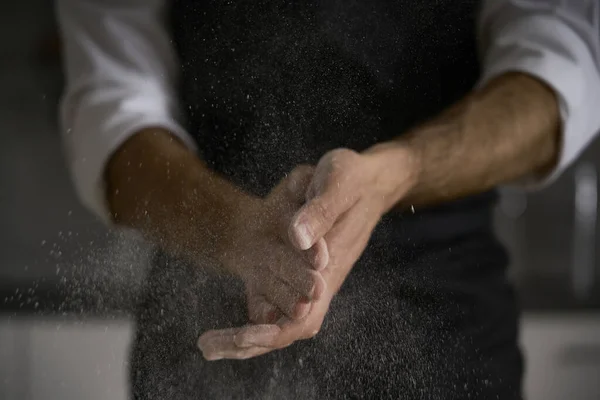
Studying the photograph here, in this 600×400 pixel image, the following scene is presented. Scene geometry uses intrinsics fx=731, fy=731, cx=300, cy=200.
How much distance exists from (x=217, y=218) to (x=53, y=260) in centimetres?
7

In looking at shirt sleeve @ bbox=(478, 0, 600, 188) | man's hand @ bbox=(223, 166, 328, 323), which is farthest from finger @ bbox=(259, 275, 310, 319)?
shirt sleeve @ bbox=(478, 0, 600, 188)

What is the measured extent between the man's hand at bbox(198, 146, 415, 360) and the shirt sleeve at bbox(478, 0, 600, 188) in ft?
0.20

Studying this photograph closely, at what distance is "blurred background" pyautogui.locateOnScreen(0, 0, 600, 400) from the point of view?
0.95 ft

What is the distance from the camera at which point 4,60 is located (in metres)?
0.30

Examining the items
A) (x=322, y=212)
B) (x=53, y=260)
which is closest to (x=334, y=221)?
(x=322, y=212)

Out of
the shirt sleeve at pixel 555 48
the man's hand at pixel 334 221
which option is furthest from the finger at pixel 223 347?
the shirt sleeve at pixel 555 48

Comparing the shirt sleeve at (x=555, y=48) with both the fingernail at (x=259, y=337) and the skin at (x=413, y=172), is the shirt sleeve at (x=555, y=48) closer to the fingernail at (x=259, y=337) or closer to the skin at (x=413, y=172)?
the skin at (x=413, y=172)

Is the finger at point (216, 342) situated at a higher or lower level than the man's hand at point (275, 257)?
lower

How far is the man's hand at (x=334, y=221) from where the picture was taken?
264 millimetres

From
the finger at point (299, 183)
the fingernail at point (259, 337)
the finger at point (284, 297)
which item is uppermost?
the finger at point (299, 183)

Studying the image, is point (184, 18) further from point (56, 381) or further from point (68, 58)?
point (56, 381)

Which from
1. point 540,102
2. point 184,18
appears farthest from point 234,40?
point 540,102

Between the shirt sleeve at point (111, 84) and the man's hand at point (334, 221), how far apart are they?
58 mm

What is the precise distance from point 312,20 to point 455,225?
10 cm
